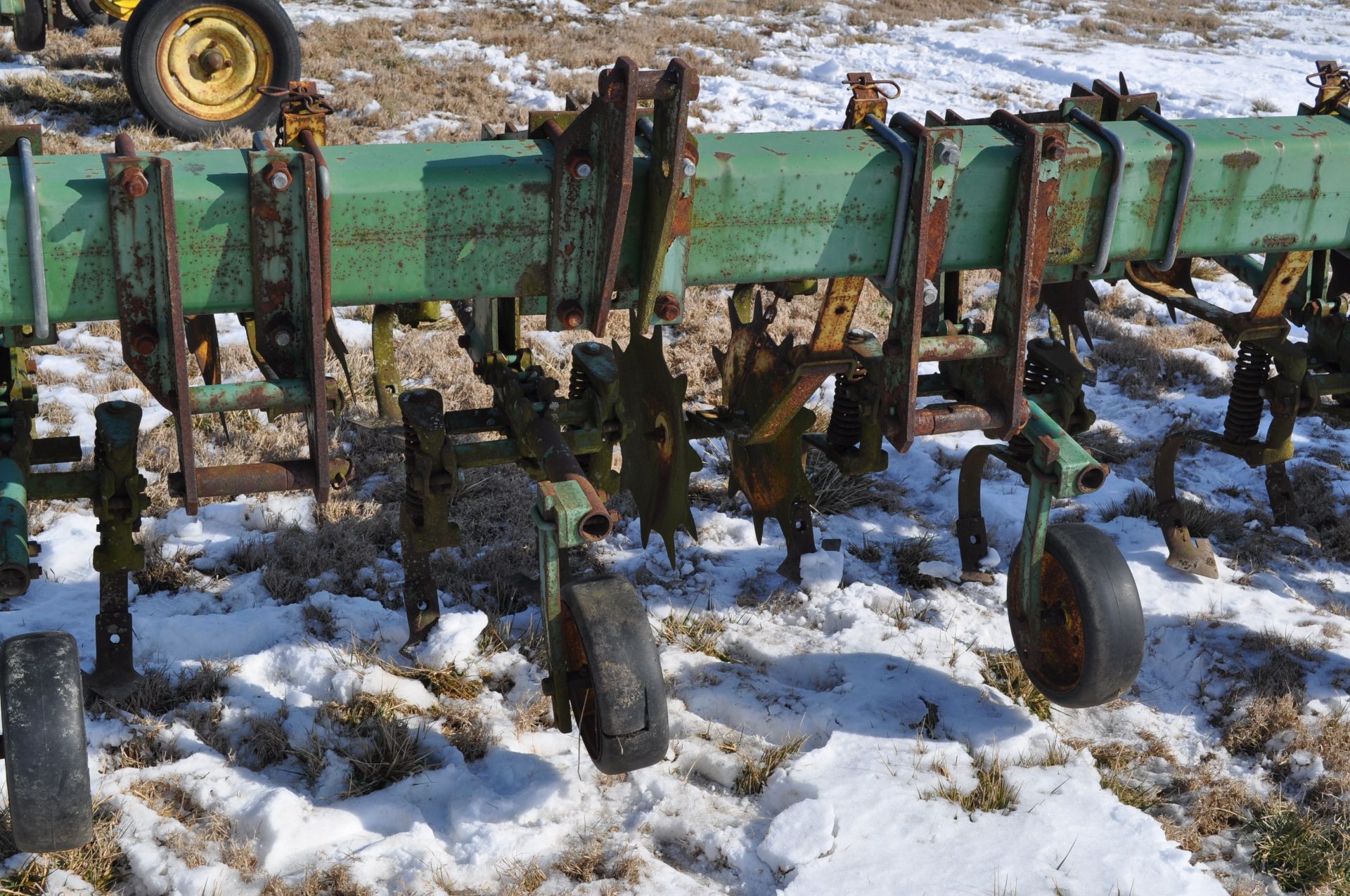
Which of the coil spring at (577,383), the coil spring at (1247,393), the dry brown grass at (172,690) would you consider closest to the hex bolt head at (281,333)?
the coil spring at (577,383)

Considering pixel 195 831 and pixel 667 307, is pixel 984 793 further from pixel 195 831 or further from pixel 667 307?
pixel 195 831

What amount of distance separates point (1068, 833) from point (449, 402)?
3.62 meters

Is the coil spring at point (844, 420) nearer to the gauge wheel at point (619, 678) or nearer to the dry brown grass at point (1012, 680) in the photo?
the dry brown grass at point (1012, 680)

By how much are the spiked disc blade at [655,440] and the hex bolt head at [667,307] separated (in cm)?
59

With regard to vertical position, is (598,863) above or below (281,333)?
below

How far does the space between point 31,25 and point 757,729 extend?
8977 millimetres

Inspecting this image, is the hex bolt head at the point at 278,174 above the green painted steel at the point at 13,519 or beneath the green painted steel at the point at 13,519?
above

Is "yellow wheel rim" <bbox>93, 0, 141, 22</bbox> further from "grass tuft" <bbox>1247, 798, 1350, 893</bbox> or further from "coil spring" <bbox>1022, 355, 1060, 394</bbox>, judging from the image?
"grass tuft" <bbox>1247, 798, 1350, 893</bbox>

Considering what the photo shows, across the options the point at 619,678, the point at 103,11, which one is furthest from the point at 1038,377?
the point at 103,11

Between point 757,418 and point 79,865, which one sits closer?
point 79,865

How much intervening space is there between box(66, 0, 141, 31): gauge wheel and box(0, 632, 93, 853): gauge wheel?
857 centimetres

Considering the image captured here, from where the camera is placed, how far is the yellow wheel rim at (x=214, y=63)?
9.09 metres

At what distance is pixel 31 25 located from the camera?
961 cm

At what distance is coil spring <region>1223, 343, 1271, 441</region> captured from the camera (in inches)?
179
